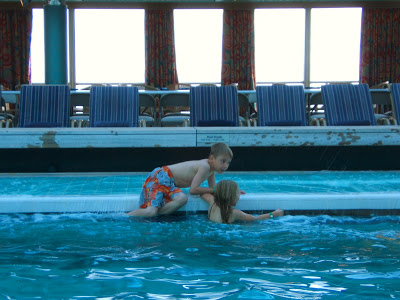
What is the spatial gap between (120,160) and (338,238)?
72.0 inches

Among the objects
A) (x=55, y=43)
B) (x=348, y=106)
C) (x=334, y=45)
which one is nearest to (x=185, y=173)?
(x=348, y=106)

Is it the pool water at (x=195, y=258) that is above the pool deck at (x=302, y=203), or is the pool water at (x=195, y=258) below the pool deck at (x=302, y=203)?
below

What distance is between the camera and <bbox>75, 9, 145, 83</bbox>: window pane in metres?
11.4

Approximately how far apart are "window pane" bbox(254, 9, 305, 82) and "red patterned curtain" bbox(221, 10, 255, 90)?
1.21ft

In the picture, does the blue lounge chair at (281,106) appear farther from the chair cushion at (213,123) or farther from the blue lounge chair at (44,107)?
the blue lounge chair at (44,107)

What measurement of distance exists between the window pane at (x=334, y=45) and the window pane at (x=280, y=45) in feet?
0.97

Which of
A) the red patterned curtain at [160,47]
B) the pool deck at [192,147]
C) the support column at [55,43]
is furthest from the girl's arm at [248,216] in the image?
the red patterned curtain at [160,47]

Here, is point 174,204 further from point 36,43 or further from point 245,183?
point 36,43

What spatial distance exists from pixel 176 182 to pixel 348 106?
2.80m

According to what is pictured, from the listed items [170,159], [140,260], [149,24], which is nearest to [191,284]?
[140,260]

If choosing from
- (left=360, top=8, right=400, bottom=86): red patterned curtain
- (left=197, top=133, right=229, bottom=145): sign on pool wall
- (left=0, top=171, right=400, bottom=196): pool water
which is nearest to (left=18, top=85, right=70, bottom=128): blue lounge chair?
(left=0, top=171, right=400, bottom=196): pool water

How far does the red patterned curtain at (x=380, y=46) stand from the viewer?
11305mm

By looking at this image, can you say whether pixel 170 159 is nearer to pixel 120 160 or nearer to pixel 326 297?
pixel 120 160

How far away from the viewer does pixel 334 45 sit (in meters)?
11.8
